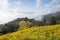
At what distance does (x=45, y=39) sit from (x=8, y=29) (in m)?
36.7

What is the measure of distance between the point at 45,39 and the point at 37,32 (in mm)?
3858

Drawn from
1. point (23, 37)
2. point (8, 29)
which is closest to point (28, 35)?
point (23, 37)

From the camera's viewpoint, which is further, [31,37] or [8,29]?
[8,29]

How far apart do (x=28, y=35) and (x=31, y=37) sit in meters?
1.69

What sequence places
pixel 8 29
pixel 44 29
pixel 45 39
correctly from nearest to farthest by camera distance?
pixel 45 39 < pixel 44 29 < pixel 8 29

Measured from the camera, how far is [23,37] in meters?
28.4

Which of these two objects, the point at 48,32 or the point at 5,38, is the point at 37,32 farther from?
the point at 5,38

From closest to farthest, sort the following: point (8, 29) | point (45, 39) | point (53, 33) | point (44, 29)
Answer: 1. point (45, 39)
2. point (53, 33)
3. point (44, 29)
4. point (8, 29)

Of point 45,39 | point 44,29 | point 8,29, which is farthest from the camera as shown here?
point 8,29

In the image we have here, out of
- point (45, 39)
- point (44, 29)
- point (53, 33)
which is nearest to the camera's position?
point (45, 39)

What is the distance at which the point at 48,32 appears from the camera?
29.4m

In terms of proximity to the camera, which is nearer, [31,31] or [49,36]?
[49,36]

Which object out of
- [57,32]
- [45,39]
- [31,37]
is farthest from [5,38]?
[57,32]

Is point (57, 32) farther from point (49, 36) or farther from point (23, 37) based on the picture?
point (23, 37)
